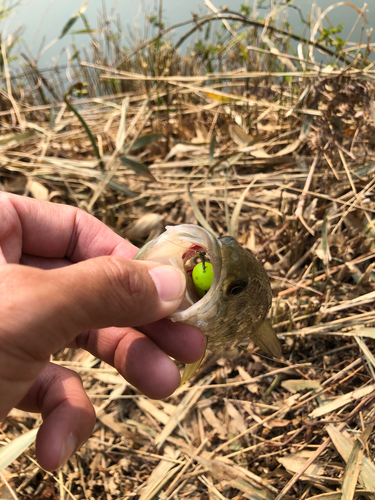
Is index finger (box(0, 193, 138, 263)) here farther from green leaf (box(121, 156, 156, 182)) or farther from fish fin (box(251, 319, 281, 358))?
green leaf (box(121, 156, 156, 182))

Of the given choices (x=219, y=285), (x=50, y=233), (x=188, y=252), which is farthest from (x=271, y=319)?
(x=50, y=233)

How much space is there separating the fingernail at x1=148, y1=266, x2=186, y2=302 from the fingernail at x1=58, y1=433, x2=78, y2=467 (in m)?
0.60

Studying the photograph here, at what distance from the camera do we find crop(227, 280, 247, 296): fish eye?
1303 mm

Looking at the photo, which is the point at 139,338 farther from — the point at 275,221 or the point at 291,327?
the point at 275,221

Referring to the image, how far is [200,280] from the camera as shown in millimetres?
1463

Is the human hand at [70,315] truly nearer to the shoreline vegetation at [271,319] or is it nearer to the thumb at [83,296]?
the thumb at [83,296]

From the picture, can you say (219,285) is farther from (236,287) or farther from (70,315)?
(70,315)

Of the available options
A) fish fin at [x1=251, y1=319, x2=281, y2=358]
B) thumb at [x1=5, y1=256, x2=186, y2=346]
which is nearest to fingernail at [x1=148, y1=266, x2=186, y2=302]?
thumb at [x1=5, y1=256, x2=186, y2=346]

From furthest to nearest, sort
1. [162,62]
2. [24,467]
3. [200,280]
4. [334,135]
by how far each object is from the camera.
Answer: [162,62] → [334,135] → [24,467] → [200,280]

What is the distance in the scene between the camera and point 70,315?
3.23 feet

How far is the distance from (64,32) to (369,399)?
404 cm

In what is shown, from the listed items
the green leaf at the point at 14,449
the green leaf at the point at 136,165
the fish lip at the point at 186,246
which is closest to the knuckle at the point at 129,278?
the fish lip at the point at 186,246

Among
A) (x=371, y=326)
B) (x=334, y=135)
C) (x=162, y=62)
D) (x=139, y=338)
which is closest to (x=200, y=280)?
(x=139, y=338)

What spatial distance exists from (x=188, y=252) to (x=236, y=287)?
30 cm
